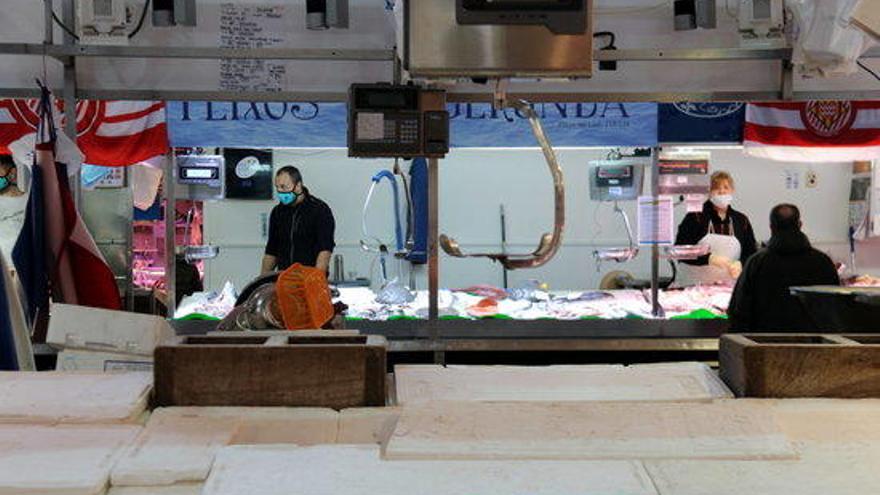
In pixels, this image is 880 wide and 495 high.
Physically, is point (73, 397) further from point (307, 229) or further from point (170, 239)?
point (307, 229)

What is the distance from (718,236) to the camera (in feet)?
21.7

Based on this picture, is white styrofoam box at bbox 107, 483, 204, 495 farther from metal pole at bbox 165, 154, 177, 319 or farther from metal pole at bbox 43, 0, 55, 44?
metal pole at bbox 165, 154, 177, 319

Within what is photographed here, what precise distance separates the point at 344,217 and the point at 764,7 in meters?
6.01

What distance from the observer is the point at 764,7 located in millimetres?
3793

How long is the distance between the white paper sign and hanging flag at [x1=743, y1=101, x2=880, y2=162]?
844 millimetres

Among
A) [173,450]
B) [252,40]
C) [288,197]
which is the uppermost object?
[252,40]

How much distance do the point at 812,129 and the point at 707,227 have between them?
64.7 inches

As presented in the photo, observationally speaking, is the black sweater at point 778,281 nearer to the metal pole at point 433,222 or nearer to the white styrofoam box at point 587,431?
the metal pole at point 433,222

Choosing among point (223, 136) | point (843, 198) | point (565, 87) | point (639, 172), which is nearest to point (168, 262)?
point (223, 136)

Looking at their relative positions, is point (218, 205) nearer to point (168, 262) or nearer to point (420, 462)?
point (168, 262)

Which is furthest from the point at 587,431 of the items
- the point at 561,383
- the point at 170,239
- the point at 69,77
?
the point at 170,239

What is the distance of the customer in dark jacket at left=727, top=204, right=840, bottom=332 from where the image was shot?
452 cm

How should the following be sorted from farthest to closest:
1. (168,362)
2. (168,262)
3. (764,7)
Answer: (168,262) → (764,7) → (168,362)

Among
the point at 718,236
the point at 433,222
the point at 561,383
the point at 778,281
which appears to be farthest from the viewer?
the point at 718,236
